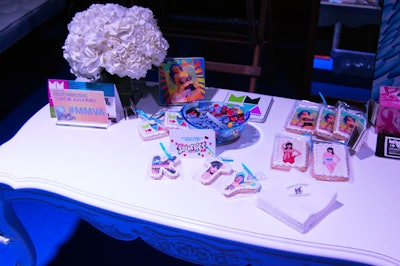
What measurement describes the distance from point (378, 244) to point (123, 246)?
132 centimetres

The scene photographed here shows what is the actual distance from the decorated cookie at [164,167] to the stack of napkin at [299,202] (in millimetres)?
324

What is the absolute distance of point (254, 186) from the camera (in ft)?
5.05

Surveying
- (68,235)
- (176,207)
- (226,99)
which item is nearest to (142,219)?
(176,207)

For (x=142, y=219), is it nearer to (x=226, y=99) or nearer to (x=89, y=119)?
(x=89, y=119)

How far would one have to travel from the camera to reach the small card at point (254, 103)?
6.38ft

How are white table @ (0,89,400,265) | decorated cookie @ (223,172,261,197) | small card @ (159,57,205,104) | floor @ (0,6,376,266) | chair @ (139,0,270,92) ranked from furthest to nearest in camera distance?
chair @ (139,0,270,92) → floor @ (0,6,376,266) → small card @ (159,57,205,104) → decorated cookie @ (223,172,261,197) → white table @ (0,89,400,265)

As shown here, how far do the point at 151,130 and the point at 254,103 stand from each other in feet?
1.63

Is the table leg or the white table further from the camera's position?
the table leg

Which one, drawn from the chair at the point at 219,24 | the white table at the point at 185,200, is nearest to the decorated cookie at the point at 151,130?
the white table at the point at 185,200

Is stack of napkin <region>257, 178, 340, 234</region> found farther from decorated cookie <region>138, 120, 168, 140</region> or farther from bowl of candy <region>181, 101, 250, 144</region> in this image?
decorated cookie <region>138, 120, 168, 140</region>

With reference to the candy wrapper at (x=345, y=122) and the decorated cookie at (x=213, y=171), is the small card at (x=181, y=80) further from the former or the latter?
the candy wrapper at (x=345, y=122)

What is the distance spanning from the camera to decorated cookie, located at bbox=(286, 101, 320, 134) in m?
1.86

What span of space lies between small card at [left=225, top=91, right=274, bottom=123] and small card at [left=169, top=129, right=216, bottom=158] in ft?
0.93

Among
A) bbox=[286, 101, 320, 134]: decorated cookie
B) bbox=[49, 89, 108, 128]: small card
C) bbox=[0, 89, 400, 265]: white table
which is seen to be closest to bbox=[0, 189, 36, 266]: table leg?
bbox=[0, 89, 400, 265]: white table
